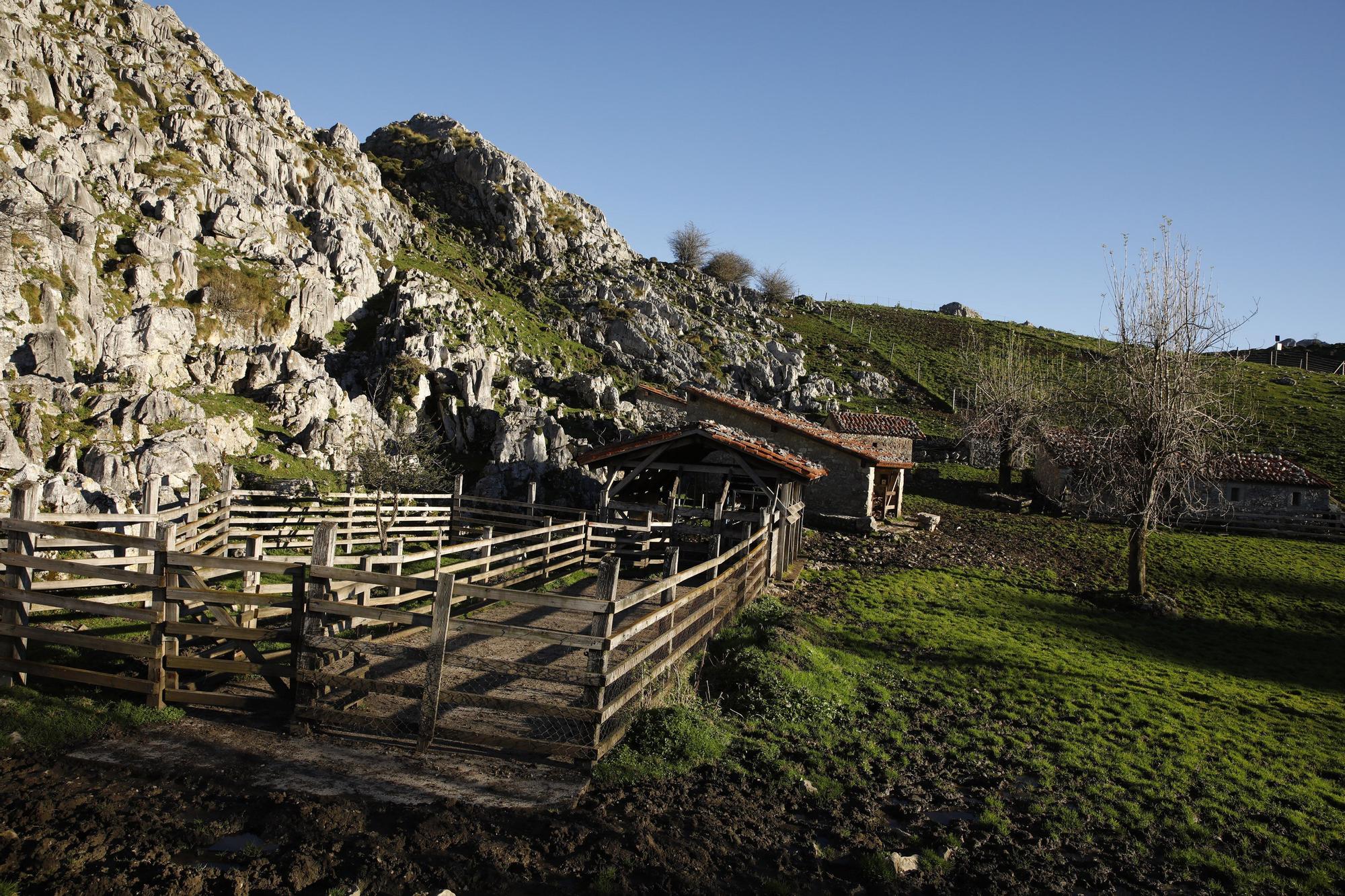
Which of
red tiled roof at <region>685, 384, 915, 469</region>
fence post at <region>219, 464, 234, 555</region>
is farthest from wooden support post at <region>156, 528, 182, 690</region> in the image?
red tiled roof at <region>685, 384, 915, 469</region>

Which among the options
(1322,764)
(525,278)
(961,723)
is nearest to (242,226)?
(525,278)

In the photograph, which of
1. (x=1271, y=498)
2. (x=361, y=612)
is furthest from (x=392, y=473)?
(x=1271, y=498)

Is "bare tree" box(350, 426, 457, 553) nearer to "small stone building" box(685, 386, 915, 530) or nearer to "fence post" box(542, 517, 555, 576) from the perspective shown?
"fence post" box(542, 517, 555, 576)

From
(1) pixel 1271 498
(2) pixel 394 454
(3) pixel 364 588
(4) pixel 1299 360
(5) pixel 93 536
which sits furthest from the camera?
(4) pixel 1299 360

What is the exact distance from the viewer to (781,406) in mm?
62469

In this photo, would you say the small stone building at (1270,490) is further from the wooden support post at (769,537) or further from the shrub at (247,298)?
the shrub at (247,298)

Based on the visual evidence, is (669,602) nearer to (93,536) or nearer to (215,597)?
(215,597)

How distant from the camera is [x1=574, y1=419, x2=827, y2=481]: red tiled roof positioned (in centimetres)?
1941

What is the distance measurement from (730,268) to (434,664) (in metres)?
95.8

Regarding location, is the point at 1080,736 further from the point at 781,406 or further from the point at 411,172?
the point at 411,172

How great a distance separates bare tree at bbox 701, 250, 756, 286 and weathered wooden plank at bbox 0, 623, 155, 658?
9338 centimetres

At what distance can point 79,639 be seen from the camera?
7258 millimetres

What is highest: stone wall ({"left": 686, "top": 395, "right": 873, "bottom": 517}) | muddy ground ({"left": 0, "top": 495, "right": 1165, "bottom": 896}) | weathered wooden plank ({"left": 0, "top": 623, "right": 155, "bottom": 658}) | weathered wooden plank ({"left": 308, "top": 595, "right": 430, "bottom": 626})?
stone wall ({"left": 686, "top": 395, "right": 873, "bottom": 517})

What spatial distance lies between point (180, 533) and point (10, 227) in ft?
69.2
